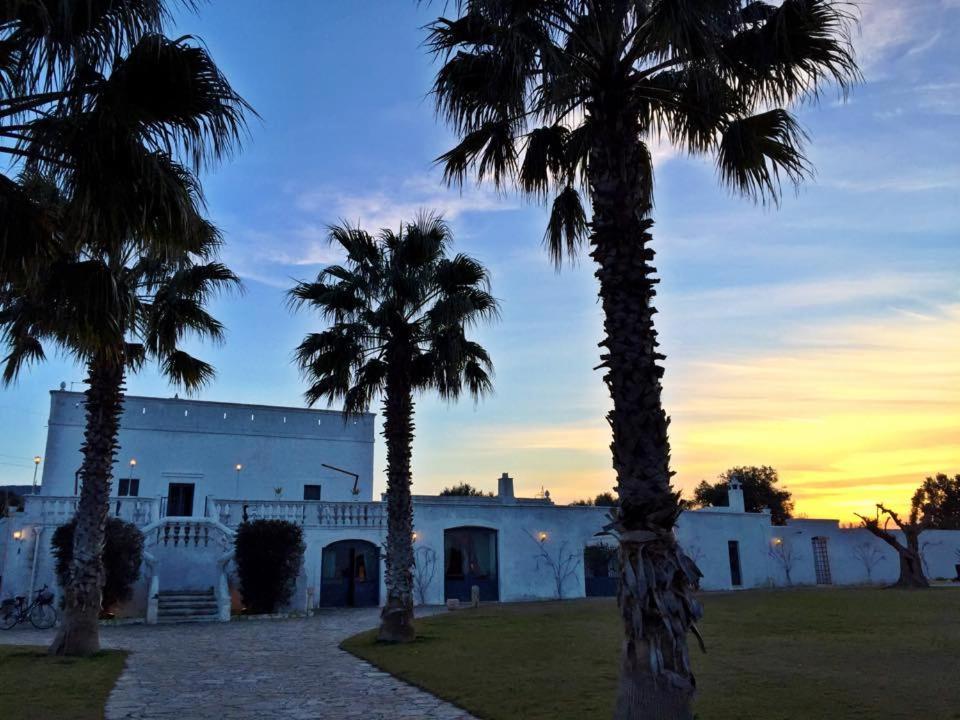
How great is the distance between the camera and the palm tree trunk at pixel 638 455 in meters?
6.07

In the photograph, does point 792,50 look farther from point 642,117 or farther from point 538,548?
point 538,548

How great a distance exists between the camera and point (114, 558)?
2008 cm

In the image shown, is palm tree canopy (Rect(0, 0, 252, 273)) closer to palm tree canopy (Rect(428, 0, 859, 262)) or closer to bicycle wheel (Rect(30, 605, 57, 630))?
palm tree canopy (Rect(428, 0, 859, 262))

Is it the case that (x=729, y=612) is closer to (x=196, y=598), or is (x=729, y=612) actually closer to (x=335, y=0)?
(x=196, y=598)

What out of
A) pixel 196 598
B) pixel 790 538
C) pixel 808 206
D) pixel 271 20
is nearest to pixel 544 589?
pixel 196 598

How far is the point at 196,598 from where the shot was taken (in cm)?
2120

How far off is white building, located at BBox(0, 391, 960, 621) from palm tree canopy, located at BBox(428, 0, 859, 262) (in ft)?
57.9

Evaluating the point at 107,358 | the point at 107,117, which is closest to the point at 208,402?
the point at 107,358

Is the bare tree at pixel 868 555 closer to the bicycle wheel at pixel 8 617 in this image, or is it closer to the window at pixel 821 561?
the window at pixel 821 561

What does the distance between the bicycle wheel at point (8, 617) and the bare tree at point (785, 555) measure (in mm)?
32578

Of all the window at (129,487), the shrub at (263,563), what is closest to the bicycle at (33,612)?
the shrub at (263,563)

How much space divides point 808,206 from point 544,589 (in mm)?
19612

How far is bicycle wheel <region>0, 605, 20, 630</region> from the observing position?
18531 millimetres

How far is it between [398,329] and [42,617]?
1282 centimetres
